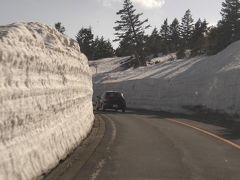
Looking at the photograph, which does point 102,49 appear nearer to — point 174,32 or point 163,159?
point 174,32

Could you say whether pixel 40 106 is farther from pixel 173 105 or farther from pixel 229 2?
pixel 229 2

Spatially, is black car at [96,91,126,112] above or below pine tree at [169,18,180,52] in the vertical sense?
below

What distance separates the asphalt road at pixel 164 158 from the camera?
802 centimetres

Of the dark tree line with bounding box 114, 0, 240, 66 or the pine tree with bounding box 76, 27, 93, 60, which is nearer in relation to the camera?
the dark tree line with bounding box 114, 0, 240, 66

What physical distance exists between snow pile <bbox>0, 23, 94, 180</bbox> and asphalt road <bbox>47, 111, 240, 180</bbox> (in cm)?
82

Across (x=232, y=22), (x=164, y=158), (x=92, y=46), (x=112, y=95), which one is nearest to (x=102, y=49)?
(x=92, y=46)

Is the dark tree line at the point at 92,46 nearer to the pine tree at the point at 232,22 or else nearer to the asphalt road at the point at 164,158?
the pine tree at the point at 232,22

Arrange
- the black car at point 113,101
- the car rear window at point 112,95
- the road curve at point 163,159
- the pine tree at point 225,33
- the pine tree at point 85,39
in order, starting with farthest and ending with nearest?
the pine tree at point 85,39, the pine tree at point 225,33, the car rear window at point 112,95, the black car at point 113,101, the road curve at point 163,159

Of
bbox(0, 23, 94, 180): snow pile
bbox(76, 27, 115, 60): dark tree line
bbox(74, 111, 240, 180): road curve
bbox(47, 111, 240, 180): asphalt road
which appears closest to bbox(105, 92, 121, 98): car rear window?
bbox(47, 111, 240, 180): asphalt road

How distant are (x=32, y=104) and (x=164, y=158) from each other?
12.2 ft

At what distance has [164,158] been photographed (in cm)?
991

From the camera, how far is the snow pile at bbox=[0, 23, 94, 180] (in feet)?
20.4

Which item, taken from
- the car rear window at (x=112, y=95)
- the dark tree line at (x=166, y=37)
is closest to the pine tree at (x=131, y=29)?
the dark tree line at (x=166, y=37)

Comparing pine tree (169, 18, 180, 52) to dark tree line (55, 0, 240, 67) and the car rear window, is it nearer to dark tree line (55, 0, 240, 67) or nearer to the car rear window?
dark tree line (55, 0, 240, 67)
